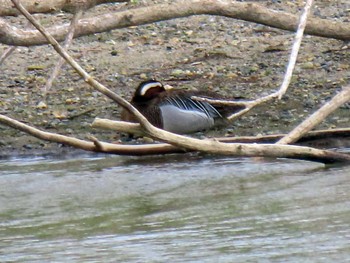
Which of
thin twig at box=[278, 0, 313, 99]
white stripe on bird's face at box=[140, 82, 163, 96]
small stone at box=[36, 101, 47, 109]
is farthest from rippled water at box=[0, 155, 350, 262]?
small stone at box=[36, 101, 47, 109]

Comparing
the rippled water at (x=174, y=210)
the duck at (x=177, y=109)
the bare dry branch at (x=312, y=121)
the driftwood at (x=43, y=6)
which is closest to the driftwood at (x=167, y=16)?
the driftwood at (x=43, y=6)

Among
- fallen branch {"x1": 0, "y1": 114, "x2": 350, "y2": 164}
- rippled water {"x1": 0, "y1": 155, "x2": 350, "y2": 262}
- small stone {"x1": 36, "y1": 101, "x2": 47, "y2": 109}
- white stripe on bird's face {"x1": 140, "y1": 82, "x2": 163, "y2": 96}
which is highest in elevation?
white stripe on bird's face {"x1": 140, "y1": 82, "x2": 163, "y2": 96}

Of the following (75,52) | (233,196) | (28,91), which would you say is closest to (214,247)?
(233,196)

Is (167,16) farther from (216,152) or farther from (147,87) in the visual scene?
(216,152)

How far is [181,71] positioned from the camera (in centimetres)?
1002

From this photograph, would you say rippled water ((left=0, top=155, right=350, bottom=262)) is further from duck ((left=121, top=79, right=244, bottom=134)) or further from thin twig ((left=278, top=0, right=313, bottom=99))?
duck ((left=121, top=79, right=244, bottom=134))

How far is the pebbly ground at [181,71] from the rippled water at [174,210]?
0.99m

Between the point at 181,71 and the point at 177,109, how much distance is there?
1064 mm

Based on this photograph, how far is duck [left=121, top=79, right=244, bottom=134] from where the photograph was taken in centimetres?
898

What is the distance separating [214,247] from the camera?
5.20m

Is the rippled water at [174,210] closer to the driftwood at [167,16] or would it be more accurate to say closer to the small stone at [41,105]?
the driftwood at [167,16]

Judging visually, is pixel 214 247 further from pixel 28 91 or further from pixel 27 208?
pixel 28 91

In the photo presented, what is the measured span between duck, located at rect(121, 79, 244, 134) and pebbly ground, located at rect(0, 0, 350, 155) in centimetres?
15

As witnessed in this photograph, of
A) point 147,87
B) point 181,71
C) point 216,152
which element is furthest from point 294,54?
point 181,71
